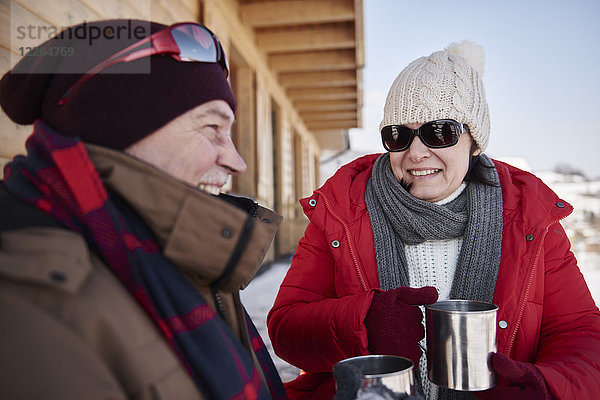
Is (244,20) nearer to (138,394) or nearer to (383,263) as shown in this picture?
(383,263)

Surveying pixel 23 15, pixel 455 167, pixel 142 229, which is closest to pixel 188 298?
pixel 142 229

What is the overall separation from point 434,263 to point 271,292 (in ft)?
12.8

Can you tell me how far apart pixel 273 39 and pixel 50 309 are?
6556 millimetres

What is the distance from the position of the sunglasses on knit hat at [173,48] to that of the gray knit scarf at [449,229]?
0.94 m

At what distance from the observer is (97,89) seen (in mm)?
943

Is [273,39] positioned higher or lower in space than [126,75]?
higher

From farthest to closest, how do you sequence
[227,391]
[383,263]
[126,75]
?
[383,263]
[126,75]
[227,391]

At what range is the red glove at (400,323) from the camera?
4.23 feet

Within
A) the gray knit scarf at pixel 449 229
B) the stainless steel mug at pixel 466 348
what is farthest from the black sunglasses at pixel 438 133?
the stainless steel mug at pixel 466 348

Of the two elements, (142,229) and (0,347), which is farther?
(142,229)

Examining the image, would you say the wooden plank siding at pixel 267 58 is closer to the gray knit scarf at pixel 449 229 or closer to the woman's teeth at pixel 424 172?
the gray knit scarf at pixel 449 229

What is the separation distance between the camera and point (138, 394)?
72 centimetres

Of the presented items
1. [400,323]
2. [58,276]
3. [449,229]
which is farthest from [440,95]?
[58,276]

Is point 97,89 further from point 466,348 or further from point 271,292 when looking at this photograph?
point 271,292
